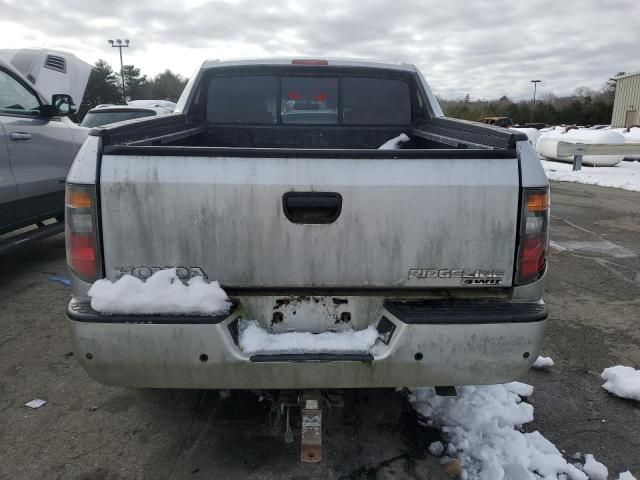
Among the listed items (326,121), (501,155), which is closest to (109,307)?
Answer: (501,155)

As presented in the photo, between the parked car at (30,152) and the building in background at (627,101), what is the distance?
40.7m

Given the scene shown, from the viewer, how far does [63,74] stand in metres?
11.3

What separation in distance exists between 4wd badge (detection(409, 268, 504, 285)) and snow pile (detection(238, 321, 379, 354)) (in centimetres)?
32

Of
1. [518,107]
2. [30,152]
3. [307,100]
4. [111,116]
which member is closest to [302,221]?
[307,100]

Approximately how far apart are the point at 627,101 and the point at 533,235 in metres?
44.3

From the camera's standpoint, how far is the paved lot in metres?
2.54

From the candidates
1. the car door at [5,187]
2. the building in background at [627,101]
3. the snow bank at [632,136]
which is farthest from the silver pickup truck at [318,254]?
the building in background at [627,101]

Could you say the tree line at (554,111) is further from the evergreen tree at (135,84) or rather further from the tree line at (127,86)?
the evergreen tree at (135,84)

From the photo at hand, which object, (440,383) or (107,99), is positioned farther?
(107,99)

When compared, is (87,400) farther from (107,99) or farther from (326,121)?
(107,99)

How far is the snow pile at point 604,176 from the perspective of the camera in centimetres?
1430

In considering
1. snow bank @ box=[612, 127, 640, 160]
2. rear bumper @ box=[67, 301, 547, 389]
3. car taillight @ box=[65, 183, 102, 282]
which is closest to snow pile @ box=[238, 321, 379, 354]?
rear bumper @ box=[67, 301, 547, 389]

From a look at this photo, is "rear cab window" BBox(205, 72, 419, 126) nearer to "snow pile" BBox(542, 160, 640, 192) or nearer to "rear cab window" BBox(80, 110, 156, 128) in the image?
"rear cab window" BBox(80, 110, 156, 128)

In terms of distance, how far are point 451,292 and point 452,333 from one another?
0.69 feet
